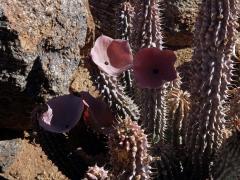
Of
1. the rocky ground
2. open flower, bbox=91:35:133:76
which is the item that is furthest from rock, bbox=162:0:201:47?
open flower, bbox=91:35:133:76

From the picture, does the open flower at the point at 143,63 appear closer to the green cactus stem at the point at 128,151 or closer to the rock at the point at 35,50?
the rock at the point at 35,50

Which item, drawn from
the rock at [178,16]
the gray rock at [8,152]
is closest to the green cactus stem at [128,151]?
the gray rock at [8,152]

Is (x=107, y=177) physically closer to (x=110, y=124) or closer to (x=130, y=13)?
(x=110, y=124)

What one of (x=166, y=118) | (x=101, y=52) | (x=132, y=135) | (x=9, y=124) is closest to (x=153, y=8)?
(x=101, y=52)

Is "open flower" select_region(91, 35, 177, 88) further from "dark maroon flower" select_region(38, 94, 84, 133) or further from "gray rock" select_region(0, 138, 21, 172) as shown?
"gray rock" select_region(0, 138, 21, 172)

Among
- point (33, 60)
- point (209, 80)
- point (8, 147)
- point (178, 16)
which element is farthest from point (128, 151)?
point (178, 16)

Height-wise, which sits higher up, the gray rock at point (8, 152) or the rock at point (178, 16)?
the rock at point (178, 16)

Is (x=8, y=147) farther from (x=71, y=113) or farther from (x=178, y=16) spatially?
(x=178, y=16)
